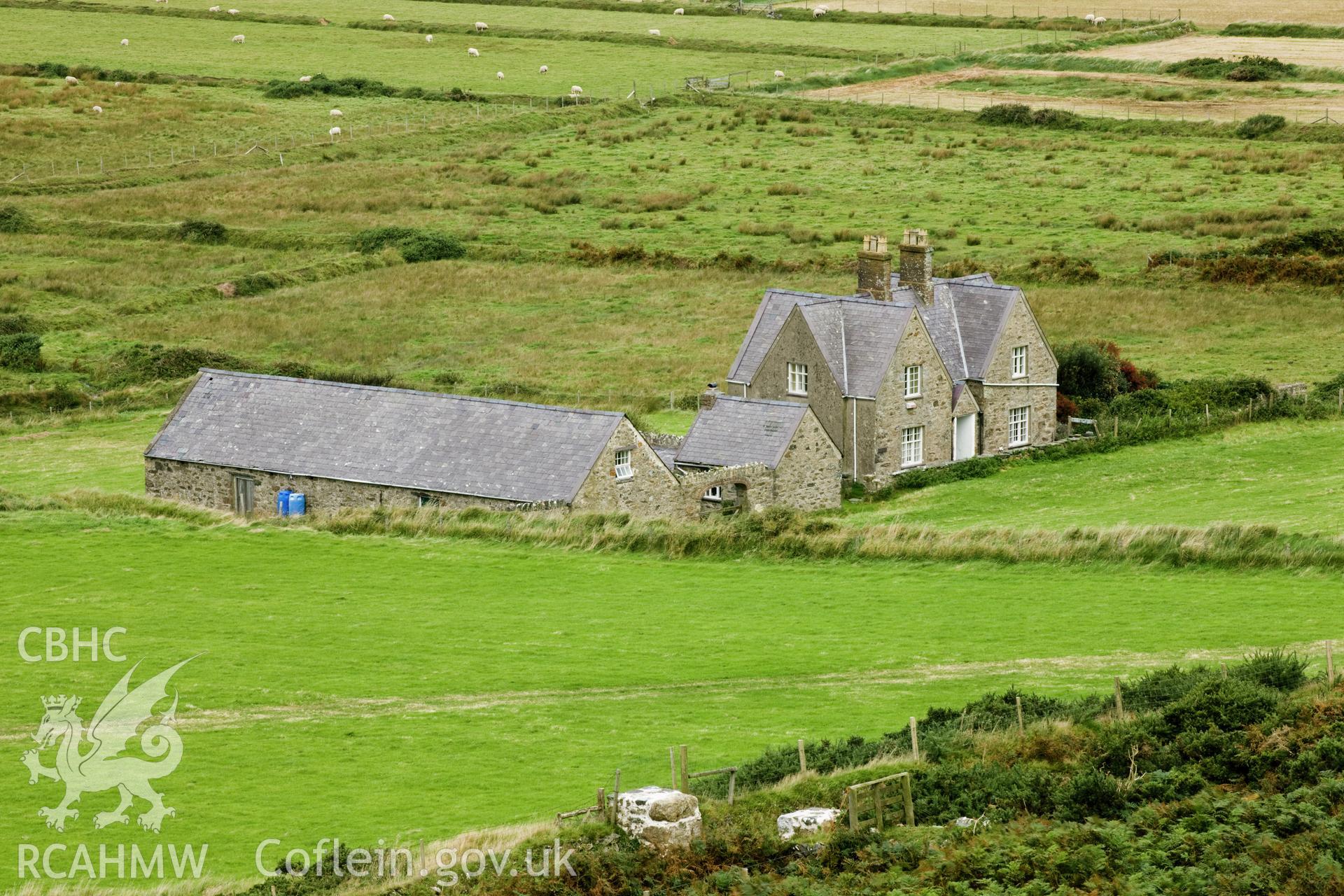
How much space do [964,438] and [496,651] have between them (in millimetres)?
25582

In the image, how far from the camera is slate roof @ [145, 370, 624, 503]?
50781mm

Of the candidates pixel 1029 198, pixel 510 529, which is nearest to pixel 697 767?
pixel 510 529

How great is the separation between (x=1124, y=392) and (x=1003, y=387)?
5876 mm

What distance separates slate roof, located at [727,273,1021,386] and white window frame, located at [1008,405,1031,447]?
7.02 ft

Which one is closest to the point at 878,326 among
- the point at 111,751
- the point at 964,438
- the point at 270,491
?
the point at 964,438

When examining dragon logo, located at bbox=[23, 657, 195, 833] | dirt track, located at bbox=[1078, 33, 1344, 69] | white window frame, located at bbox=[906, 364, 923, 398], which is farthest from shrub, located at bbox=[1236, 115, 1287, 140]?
dragon logo, located at bbox=[23, 657, 195, 833]

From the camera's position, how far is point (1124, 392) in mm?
64438

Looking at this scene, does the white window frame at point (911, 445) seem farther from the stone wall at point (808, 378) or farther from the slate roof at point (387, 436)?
the slate roof at point (387, 436)

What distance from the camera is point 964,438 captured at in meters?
60.6

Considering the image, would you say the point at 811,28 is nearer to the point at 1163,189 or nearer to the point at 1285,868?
the point at 1163,189

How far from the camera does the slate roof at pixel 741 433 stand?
5441 centimetres

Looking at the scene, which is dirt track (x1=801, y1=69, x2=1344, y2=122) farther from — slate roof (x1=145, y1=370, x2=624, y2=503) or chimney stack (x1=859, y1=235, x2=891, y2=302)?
slate roof (x1=145, y1=370, x2=624, y2=503)

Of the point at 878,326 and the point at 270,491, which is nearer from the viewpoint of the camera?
the point at 270,491

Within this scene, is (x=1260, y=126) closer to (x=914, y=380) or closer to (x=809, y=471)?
(x=914, y=380)
